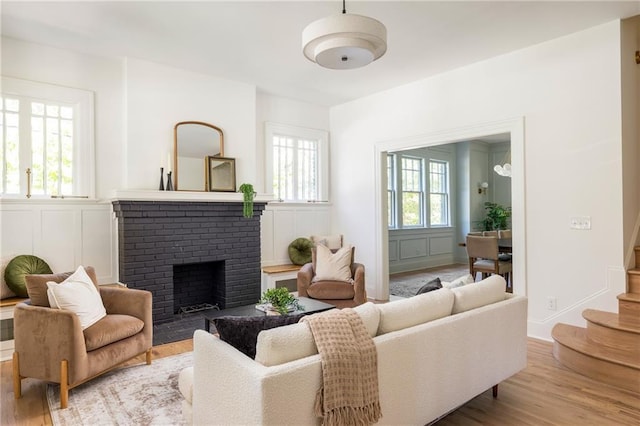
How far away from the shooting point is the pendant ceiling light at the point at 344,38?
241 cm

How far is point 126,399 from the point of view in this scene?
2.73 metres

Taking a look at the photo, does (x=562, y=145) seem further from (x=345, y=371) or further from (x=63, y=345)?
(x=63, y=345)

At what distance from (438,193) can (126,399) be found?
7.78 m

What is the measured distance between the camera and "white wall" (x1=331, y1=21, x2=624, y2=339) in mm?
3587

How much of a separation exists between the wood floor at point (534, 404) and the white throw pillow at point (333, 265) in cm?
212

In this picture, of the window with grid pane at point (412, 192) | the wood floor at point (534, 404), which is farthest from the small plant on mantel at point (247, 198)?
the window with grid pane at point (412, 192)

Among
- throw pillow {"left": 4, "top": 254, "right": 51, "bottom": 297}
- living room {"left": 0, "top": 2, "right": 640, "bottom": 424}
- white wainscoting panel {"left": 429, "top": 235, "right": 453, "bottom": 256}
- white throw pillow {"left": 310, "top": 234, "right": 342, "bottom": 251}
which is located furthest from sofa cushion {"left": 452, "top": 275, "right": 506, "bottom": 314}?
white wainscoting panel {"left": 429, "top": 235, "right": 453, "bottom": 256}

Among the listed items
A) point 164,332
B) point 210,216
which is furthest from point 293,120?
point 164,332

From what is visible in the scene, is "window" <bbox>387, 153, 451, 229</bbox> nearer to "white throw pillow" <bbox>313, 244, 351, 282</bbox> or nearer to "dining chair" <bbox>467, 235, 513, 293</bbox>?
"dining chair" <bbox>467, 235, 513, 293</bbox>

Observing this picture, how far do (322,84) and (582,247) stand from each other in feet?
11.7

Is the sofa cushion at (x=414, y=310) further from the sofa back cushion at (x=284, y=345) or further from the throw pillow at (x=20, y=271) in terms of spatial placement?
the throw pillow at (x=20, y=271)

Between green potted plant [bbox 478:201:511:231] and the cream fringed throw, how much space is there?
8.08m

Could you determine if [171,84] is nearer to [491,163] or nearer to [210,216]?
[210,216]

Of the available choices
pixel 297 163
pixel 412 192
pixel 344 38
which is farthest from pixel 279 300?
pixel 412 192
